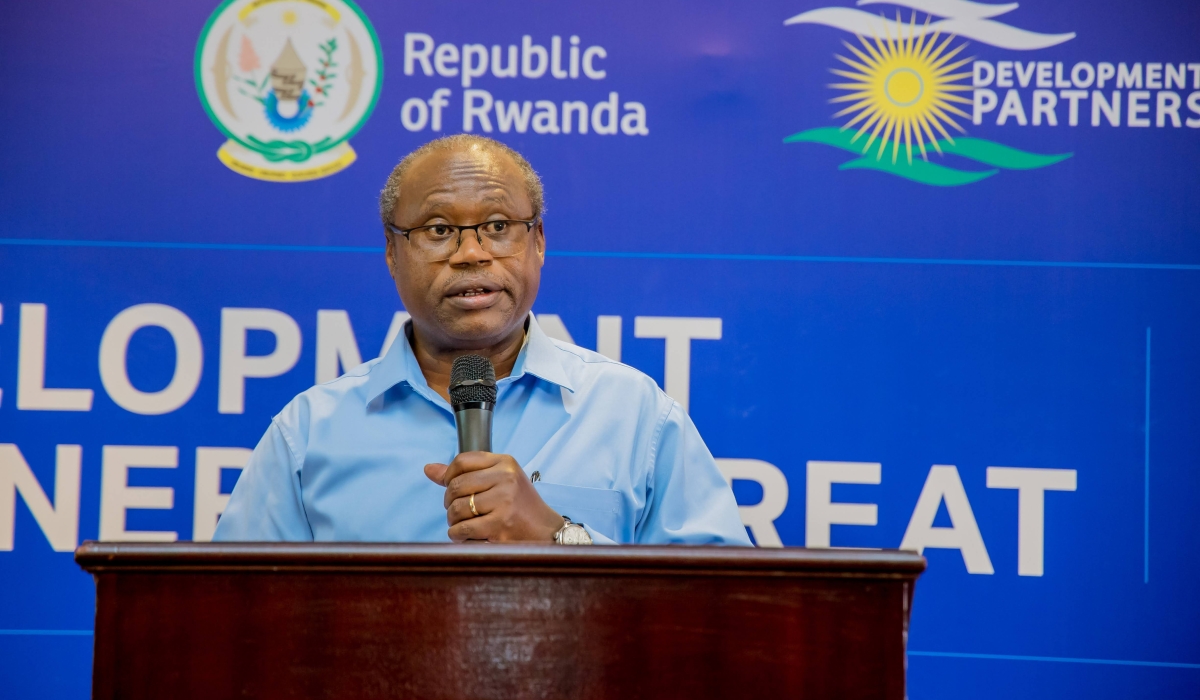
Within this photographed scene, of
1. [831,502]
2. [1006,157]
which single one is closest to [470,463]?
[831,502]

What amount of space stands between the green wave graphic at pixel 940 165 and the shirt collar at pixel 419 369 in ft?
2.81

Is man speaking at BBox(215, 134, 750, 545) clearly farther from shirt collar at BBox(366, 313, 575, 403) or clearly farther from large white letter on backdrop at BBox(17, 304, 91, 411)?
large white letter on backdrop at BBox(17, 304, 91, 411)

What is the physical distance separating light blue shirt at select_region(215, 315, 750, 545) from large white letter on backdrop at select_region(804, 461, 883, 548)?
580 millimetres

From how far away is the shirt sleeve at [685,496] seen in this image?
1.73 metres

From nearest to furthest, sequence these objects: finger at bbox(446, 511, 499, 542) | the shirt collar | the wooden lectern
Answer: the wooden lectern
finger at bbox(446, 511, 499, 542)
the shirt collar

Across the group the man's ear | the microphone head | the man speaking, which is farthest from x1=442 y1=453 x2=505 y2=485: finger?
the man's ear

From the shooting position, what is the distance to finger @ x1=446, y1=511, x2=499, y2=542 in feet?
4.17

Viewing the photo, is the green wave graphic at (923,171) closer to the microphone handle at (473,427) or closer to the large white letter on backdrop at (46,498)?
the microphone handle at (473,427)

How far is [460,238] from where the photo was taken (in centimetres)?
177

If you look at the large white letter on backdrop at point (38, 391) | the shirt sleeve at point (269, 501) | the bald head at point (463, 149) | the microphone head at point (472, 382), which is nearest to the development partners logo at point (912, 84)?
the bald head at point (463, 149)

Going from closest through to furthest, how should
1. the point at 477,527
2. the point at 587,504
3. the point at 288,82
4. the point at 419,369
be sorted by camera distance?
the point at 477,527 < the point at 587,504 < the point at 419,369 < the point at 288,82

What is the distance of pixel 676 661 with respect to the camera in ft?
3.22

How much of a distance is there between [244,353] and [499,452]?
34.9 inches

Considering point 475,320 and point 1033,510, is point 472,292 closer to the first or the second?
point 475,320
